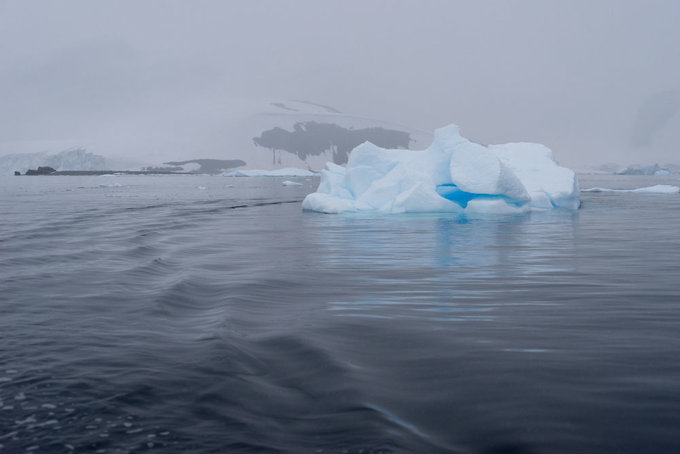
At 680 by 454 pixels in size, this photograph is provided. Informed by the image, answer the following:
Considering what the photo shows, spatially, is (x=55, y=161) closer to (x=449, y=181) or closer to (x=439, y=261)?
(x=449, y=181)

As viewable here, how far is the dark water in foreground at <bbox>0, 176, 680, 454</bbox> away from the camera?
301 cm

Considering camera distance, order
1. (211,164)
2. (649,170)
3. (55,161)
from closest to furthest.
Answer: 1. (649,170)
2. (55,161)
3. (211,164)

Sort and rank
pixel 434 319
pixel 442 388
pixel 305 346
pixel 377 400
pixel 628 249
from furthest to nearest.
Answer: pixel 628 249 < pixel 434 319 < pixel 305 346 < pixel 442 388 < pixel 377 400

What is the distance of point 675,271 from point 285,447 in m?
6.70

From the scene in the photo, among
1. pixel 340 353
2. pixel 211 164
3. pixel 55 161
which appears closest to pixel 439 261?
pixel 340 353

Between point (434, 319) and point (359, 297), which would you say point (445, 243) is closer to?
point (359, 297)

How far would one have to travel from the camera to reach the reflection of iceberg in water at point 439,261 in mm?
5875

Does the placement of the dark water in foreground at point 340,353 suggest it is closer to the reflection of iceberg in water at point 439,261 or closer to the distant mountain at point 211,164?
the reflection of iceberg in water at point 439,261

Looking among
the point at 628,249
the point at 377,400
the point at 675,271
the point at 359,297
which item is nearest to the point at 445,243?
the point at 628,249

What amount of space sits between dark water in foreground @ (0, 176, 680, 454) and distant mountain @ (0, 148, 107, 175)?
103m

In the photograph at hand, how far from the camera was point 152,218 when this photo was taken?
17.5 meters

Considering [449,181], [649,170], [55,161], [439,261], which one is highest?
[55,161]

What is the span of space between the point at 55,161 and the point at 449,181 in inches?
3892

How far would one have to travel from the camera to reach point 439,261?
895cm
